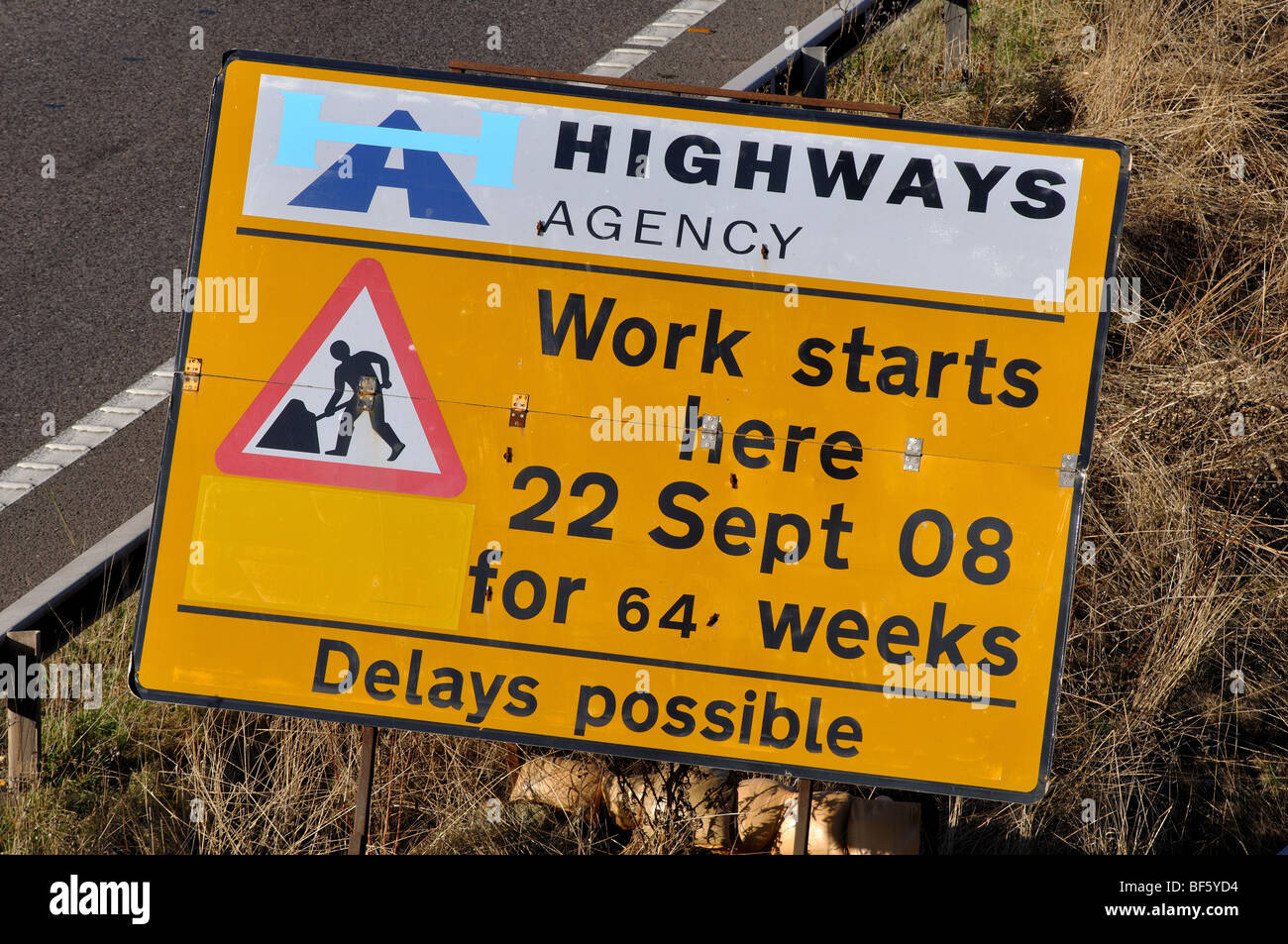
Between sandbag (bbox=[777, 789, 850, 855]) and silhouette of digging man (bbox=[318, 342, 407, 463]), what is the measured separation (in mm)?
1926

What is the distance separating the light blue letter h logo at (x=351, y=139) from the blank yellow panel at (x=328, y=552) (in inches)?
36.7

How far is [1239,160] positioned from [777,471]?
3.10m

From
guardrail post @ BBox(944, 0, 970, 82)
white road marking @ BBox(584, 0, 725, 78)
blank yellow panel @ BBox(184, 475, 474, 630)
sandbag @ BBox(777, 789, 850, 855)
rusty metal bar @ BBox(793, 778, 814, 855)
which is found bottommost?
sandbag @ BBox(777, 789, 850, 855)

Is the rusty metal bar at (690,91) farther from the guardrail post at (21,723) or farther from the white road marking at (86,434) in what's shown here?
the white road marking at (86,434)

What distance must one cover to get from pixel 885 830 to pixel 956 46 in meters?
3.69

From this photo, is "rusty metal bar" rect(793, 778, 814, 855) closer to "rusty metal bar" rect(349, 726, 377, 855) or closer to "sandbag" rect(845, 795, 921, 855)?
"sandbag" rect(845, 795, 921, 855)

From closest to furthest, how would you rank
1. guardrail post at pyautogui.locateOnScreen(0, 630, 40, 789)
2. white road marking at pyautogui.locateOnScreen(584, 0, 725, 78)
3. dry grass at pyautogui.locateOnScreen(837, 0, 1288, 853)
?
guardrail post at pyautogui.locateOnScreen(0, 630, 40, 789), dry grass at pyautogui.locateOnScreen(837, 0, 1288, 853), white road marking at pyautogui.locateOnScreen(584, 0, 725, 78)

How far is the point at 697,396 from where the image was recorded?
282cm

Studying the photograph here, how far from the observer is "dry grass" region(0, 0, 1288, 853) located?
11.7ft

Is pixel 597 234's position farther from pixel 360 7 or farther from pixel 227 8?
pixel 227 8

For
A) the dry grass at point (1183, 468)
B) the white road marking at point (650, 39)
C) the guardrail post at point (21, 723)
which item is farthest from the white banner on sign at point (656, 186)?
the white road marking at point (650, 39)

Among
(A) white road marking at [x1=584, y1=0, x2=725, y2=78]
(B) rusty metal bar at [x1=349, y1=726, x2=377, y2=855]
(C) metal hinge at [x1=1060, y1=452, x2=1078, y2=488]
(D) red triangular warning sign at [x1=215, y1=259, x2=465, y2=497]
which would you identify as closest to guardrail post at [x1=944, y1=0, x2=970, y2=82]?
(A) white road marking at [x1=584, y1=0, x2=725, y2=78]

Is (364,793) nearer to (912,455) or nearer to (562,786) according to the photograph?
(562,786)
